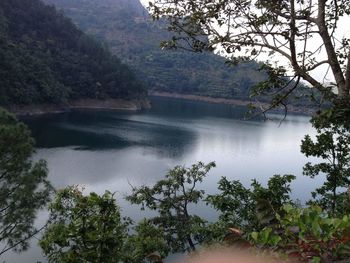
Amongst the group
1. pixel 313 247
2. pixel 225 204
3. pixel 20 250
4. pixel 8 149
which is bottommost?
pixel 20 250

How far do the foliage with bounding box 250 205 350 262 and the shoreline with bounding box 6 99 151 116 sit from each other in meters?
67.4

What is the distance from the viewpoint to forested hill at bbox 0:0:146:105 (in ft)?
225

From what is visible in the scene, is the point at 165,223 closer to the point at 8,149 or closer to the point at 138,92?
the point at 8,149

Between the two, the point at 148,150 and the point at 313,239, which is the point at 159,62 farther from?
the point at 313,239

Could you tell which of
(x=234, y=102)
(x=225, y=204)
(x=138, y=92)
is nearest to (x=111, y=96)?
(x=138, y=92)

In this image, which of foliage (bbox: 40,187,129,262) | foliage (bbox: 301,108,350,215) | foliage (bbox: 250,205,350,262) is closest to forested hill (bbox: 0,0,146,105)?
foliage (bbox: 301,108,350,215)

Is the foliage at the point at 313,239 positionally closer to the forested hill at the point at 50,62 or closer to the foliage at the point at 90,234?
the foliage at the point at 90,234

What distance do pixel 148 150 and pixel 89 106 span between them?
130 ft

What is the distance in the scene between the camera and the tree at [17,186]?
750 inches

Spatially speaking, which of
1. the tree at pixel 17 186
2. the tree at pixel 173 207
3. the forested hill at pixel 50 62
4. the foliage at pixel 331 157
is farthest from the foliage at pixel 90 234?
the forested hill at pixel 50 62

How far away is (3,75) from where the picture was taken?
6512cm

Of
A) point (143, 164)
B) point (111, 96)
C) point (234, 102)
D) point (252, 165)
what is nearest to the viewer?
point (143, 164)

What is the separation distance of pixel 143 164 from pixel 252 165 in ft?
40.0

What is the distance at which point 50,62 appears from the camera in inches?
3447
